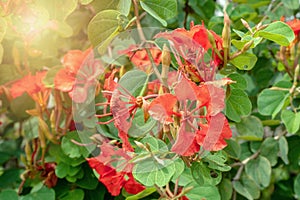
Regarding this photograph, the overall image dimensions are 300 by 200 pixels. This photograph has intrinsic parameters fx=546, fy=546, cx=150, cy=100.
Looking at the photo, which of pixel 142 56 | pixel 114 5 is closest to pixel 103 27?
pixel 114 5

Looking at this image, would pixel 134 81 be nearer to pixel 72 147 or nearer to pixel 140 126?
pixel 140 126

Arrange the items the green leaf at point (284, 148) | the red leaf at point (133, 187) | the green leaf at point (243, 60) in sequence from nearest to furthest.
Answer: the green leaf at point (243, 60) → the red leaf at point (133, 187) → the green leaf at point (284, 148)

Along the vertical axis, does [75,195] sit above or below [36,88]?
below

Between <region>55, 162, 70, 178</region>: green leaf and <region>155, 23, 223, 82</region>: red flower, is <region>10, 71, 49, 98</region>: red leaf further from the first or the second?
<region>155, 23, 223, 82</region>: red flower

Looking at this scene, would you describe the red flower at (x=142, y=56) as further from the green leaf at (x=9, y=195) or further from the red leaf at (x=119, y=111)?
the green leaf at (x=9, y=195)

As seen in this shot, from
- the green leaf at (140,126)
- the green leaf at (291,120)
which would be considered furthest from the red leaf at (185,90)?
the green leaf at (291,120)

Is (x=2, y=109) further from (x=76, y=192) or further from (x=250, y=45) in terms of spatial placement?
(x=250, y=45)

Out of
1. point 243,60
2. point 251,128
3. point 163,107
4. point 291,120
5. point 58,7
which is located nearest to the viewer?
point 163,107
